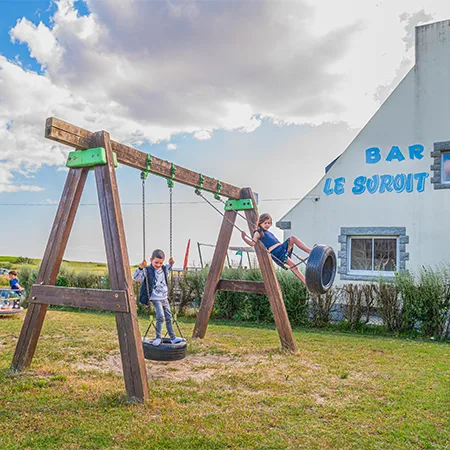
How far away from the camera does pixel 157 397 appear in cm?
412

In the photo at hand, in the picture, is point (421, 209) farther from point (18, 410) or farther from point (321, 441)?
point (18, 410)

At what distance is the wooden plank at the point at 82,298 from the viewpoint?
417 centimetres

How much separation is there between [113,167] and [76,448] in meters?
2.53

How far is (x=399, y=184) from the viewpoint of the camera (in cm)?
1145

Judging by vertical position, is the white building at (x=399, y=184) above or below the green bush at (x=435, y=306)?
above

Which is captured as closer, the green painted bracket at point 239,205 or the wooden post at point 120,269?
the wooden post at point 120,269

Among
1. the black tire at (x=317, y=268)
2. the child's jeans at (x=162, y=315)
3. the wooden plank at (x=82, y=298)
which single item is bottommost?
the child's jeans at (x=162, y=315)

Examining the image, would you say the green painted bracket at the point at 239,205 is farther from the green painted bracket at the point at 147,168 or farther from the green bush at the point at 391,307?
the green bush at the point at 391,307

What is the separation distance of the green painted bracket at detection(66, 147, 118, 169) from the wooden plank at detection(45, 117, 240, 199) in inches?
3.1

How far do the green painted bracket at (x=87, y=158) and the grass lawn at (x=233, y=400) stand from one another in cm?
216

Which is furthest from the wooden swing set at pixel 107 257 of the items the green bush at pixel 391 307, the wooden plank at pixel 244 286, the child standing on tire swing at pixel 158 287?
the green bush at pixel 391 307

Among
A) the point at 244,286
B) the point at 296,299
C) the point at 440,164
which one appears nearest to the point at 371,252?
the point at 440,164

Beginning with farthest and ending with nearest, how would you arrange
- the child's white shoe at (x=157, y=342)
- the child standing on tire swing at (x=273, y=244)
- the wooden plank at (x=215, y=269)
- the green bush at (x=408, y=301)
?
the green bush at (x=408, y=301), the wooden plank at (x=215, y=269), the child standing on tire swing at (x=273, y=244), the child's white shoe at (x=157, y=342)

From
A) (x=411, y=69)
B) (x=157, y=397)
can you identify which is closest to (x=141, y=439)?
(x=157, y=397)
